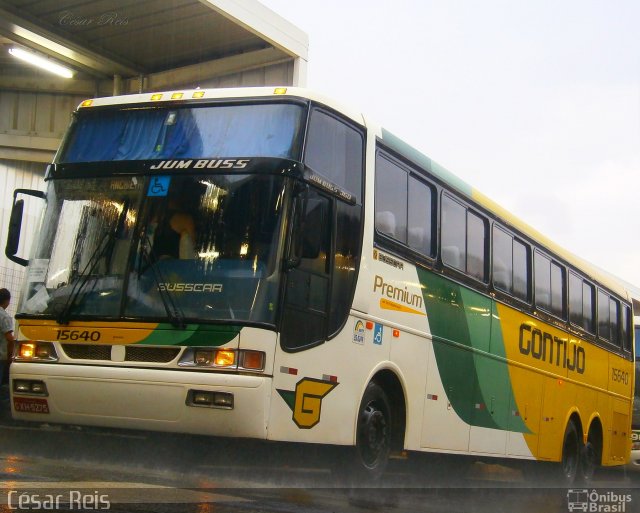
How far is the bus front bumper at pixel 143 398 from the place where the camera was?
806 cm

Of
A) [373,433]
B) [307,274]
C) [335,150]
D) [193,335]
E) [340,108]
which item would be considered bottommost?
[373,433]

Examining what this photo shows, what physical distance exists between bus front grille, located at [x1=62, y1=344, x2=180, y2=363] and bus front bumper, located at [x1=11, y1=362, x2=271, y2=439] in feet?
0.30

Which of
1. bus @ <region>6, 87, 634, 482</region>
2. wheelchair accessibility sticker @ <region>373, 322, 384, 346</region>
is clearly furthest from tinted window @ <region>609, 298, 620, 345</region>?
wheelchair accessibility sticker @ <region>373, 322, 384, 346</region>

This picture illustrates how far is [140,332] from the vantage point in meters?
8.39

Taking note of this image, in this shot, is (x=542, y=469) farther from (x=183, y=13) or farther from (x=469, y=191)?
(x=183, y=13)

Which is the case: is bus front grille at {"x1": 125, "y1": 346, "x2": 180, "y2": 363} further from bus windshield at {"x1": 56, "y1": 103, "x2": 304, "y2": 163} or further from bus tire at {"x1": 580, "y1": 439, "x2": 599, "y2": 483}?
bus tire at {"x1": 580, "y1": 439, "x2": 599, "y2": 483}

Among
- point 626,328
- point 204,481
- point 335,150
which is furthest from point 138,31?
point 204,481

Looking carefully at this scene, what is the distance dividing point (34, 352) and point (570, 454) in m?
9.75

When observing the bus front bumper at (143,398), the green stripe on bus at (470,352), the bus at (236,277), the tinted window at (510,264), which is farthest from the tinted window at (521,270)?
the bus front bumper at (143,398)

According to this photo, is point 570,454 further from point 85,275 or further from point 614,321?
point 85,275

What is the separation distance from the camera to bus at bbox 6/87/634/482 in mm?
8234

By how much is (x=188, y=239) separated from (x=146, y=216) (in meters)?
0.47

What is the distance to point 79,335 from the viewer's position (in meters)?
8.65

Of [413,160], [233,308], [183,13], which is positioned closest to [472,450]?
[413,160]
